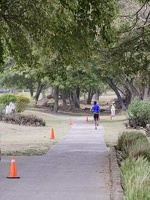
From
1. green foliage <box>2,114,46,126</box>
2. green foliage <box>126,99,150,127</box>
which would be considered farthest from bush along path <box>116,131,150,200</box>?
green foliage <box>2,114,46,126</box>

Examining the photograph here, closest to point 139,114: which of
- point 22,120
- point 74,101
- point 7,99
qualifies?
point 22,120

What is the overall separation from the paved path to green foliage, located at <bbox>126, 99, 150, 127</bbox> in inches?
688

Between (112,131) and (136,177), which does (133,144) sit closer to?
(136,177)

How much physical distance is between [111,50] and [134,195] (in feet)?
40.2

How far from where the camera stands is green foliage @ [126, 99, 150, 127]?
34.8 meters

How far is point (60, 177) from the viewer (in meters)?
11.8

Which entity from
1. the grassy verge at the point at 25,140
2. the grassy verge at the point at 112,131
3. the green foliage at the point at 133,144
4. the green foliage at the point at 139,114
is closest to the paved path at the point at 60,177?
the green foliage at the point at 133,144

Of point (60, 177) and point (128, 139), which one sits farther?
point (128, 139)

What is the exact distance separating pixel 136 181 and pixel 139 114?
2653 cm

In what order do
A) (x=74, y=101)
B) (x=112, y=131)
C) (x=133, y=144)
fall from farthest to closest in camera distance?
(x=74, y=101) → (x=112, y=131) → (x=133, y=144)

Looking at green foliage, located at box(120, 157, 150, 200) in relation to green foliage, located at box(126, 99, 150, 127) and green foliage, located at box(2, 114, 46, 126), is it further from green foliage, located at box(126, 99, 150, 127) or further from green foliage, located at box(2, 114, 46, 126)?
green foliage, located at box(2, 114, 46, 126)

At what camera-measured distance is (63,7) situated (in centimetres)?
1495

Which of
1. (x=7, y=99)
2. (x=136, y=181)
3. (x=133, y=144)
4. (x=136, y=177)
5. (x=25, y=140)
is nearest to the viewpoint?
(x=136, y=181)

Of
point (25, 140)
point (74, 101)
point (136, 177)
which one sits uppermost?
point (74, 101)
